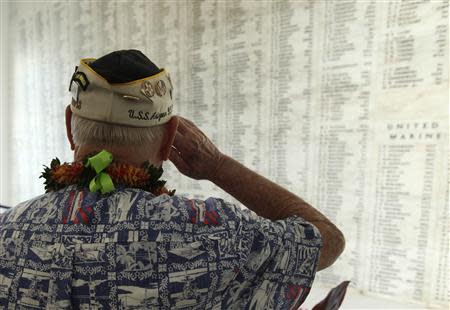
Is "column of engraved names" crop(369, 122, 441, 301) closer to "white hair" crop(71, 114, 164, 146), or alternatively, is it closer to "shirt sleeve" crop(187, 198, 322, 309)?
"shirt sleeve" crop(187, 198, 322, 309)

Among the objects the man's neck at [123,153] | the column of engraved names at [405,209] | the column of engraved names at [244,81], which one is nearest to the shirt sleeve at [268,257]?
the man's neck at [123,153]

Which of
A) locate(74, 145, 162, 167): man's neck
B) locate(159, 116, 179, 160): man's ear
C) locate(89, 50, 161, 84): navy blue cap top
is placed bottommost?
locate(74, 145, 162, 167): man's neck

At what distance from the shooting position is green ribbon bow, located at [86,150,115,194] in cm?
49

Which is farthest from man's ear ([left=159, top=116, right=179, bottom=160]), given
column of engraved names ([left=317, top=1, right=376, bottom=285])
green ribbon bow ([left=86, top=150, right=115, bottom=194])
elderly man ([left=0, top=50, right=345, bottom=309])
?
column of engraved names ([left=317, top=1, right=376, bottom=285])

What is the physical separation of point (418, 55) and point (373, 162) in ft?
1.00

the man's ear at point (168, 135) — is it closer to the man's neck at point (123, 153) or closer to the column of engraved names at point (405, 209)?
the man's neck at point (123, 153)

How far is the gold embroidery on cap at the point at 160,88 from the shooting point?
1.77 feet

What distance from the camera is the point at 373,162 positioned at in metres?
1.01

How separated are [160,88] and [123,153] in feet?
0.37

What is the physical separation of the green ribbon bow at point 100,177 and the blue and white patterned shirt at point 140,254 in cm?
1

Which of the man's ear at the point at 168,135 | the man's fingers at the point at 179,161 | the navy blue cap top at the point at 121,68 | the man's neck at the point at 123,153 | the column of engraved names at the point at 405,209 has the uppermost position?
the navy blue cap top at the point at 121,68

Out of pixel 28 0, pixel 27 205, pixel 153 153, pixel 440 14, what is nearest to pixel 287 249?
pixel 153 153

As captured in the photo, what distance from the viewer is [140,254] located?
446 millimetres

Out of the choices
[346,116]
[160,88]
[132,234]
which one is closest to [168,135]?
[160,88]
